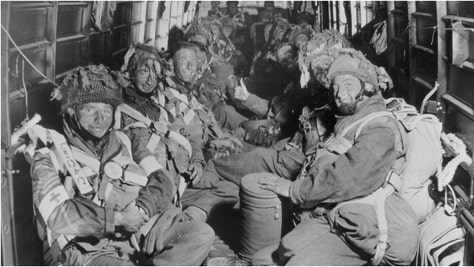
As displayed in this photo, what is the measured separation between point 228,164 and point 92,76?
1.49 metres

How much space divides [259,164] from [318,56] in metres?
1.23

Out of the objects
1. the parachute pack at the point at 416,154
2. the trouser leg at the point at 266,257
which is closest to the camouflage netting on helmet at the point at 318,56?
the parachute pack at the point at 416,154

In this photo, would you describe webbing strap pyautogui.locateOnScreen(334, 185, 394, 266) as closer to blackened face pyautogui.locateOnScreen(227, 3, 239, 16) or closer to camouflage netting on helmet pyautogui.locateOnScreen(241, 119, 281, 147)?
camouflage netting on helmet pyautogui.locateOnScreen(241, 119, 281, 147)

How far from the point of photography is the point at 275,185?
8.42 ft

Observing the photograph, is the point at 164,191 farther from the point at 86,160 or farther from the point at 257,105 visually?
the point at 257,105

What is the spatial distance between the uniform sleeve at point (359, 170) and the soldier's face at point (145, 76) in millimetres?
1858

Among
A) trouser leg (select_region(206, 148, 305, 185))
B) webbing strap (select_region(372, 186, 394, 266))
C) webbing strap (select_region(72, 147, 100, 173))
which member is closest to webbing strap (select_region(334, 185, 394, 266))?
webbing strap (select_region(372, 186, 394, 266))

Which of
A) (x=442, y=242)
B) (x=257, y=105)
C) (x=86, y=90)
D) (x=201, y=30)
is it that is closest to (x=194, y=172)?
(x=86, y=90)

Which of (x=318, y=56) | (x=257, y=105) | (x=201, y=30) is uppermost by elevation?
(x=201, y=30)

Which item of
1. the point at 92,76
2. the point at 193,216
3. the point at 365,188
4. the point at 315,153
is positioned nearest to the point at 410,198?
the point at 365,188

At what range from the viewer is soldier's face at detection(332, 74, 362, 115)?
2.59m

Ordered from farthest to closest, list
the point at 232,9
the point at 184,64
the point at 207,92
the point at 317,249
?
the point at 232,9
the point at 207,92
the point at 184,64
the point at 317,249

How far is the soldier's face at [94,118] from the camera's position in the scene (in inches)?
95.5

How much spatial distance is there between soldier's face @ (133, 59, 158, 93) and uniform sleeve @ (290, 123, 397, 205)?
186cm
